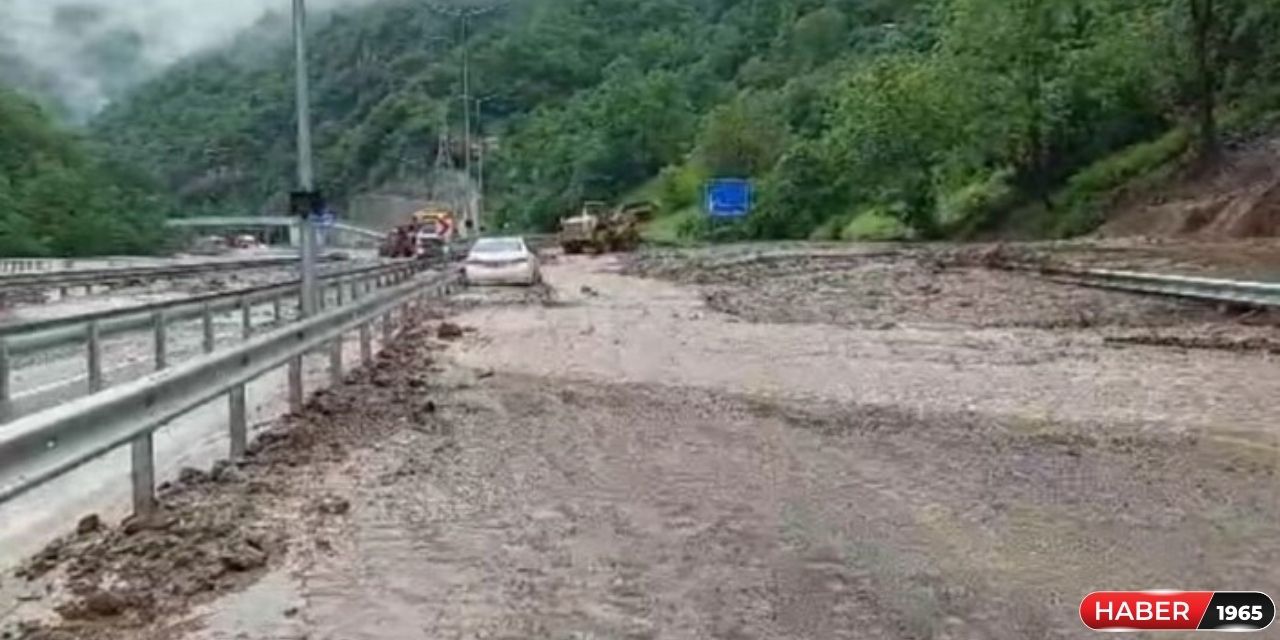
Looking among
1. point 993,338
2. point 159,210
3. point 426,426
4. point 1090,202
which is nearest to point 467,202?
point 159,210

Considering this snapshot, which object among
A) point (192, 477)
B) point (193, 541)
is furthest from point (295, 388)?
point (193, 541)

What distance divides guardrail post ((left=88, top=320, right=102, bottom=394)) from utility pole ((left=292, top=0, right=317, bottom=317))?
12.8 feet

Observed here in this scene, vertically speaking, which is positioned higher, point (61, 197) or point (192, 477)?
point (61, 197)

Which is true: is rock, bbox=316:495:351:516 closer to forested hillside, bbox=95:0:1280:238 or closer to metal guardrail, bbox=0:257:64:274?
forested hillside, bbox=95:0:1280:238

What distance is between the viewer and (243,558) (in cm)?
832

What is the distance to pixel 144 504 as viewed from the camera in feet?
30.5

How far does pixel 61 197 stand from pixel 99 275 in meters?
65.5

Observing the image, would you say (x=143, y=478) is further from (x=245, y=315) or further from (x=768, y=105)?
(x=768, y=105)

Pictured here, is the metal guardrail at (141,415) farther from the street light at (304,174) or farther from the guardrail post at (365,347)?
the street light at (304,174)

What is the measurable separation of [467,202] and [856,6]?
67.2 meters

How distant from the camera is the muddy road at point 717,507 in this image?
7.25 metres

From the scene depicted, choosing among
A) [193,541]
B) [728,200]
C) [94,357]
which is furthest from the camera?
[728,200]

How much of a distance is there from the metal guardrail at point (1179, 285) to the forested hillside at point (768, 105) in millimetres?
22560

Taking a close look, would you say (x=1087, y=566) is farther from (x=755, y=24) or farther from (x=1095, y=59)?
(x=755, y=24)
